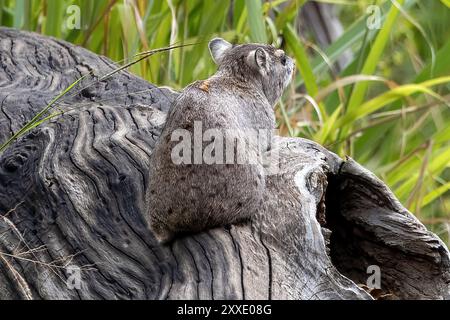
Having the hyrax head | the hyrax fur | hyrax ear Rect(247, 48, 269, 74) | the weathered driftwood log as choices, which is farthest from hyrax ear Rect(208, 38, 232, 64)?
the hyrax fur

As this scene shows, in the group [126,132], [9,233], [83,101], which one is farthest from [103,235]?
[83,101]

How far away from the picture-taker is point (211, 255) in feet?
11.9

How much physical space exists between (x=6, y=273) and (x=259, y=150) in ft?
4.08

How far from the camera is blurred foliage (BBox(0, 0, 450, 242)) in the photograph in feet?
17.9

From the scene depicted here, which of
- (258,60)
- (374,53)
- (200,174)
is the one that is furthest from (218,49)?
(374,53)

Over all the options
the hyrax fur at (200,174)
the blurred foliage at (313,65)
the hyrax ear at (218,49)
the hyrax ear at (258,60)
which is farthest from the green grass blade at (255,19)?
the hyrax fur at (200,174)

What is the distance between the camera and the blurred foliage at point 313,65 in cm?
545

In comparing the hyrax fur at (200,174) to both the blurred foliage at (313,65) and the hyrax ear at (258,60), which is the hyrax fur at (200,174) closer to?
the hyrax ear at (258,60)

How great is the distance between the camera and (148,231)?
12.7 feet

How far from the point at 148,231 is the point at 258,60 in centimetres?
113

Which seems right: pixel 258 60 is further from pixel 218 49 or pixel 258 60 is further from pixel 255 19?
pixel 255 19

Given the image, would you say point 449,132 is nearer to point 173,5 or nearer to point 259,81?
point 259,81

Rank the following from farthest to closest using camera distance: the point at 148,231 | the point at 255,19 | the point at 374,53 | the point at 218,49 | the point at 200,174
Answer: the point at 374,53, the point at 255,19, the point at 218,49, the point at 148,231, the point at 200,174

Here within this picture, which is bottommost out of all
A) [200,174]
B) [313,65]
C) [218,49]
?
[200,174]
